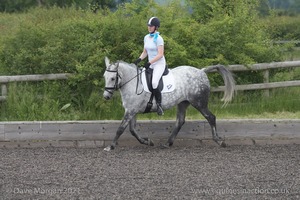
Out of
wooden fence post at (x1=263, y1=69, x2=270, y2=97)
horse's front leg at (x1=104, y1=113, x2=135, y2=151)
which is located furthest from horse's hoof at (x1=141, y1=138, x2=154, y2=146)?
wooden fence post at (x1=263, y1=69, x2=270, y2=97)

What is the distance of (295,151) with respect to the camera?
1024cm

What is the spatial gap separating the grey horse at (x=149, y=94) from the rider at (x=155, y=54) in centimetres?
14

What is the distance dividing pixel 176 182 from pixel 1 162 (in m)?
2.81

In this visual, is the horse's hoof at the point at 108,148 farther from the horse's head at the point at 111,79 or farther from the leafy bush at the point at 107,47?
the leafy bush at the point at 107,47

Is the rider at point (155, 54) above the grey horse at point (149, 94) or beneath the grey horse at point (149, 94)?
above

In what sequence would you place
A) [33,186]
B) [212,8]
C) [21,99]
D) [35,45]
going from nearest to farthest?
1. [33,186]
2. [21,99]
3. [35,45]
4. [212,8]

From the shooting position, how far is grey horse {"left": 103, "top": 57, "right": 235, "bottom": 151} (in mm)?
10477

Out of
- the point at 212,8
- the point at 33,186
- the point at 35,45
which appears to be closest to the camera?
the point at 33,186

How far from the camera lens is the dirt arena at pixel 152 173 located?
7.41 metres

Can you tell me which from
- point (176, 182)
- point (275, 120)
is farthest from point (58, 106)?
point (176, 182)

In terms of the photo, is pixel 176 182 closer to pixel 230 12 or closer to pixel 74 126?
pixel 74 126

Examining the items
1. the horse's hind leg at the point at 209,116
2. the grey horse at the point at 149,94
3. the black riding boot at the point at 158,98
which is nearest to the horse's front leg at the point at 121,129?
the grey horse at the point at 149,94

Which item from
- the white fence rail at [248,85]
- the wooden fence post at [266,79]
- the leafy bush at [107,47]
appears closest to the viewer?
the white fence rail at [248,85]

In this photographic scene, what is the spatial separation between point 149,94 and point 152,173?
2.33 m
